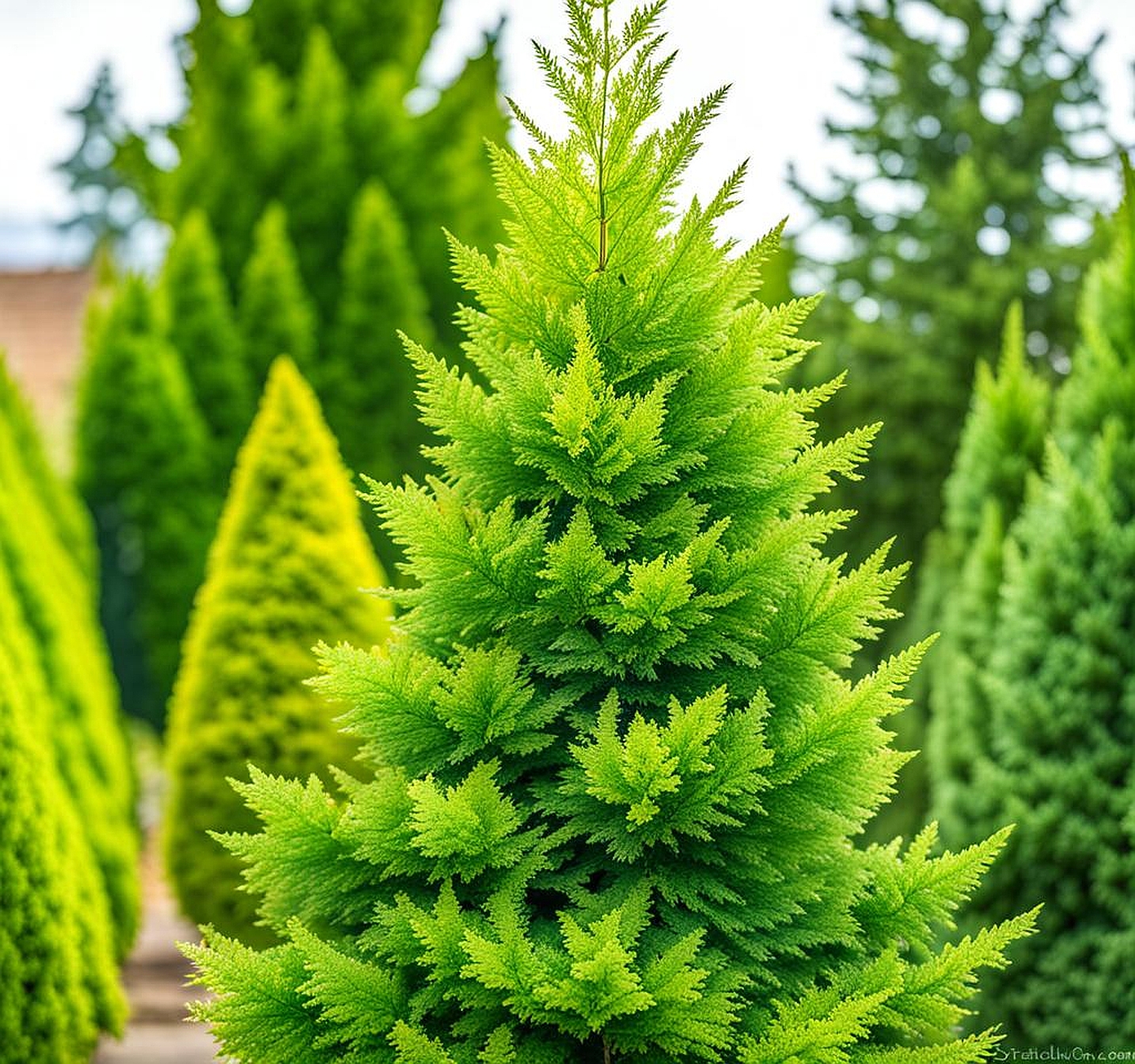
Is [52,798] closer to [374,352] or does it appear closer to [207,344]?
[374,352]

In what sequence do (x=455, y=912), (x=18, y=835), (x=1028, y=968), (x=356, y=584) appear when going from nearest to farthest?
(x=455, y=912), (x=18, y=835), (x=1028, y=968), (x=356, y=584)

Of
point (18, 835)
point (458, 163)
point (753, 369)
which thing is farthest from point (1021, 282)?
point (18, 835)

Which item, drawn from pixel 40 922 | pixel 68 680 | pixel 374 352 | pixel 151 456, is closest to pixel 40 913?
pixel 40 922

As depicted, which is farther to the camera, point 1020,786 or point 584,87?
point 1020,786

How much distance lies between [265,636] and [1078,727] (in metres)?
4.90

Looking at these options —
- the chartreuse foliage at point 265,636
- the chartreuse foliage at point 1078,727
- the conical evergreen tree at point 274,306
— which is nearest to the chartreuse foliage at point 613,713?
the chartreuse foliage at point 1078,727

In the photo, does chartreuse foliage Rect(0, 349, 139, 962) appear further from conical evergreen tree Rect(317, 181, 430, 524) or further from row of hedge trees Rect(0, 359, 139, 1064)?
conical evergreen tree Rect(317, 181, 430, 524)

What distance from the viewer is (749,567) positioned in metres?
3.95

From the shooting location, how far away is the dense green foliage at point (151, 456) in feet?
43.9

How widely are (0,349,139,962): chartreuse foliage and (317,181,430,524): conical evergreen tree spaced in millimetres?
3371

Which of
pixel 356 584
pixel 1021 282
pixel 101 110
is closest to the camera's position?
pixel 356 584

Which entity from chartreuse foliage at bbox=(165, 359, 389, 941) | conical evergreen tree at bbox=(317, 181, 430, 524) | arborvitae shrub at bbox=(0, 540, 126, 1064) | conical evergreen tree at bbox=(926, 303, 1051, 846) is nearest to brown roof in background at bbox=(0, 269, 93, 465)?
conical evergreen tree at bbox=(317, 181, 430, 524)

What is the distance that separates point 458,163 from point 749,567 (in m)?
11.5

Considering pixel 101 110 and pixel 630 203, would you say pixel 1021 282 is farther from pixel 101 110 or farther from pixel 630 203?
pixel 101 110
